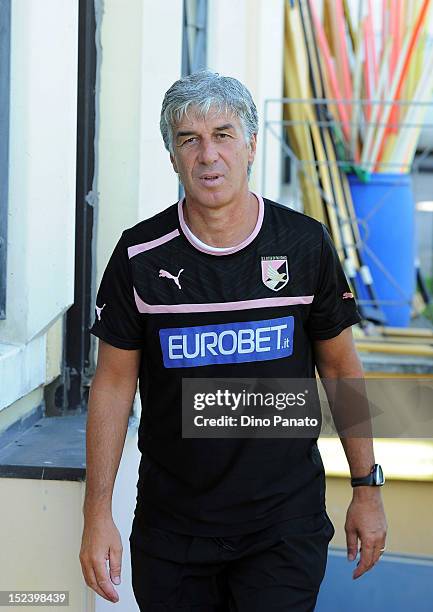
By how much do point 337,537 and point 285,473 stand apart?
1.47 m

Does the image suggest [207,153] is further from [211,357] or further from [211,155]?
[211,357]

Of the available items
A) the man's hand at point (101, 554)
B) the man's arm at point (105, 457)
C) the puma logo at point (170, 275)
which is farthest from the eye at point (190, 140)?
the man's hand at point (101, 554)

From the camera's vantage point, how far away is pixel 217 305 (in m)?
1.84

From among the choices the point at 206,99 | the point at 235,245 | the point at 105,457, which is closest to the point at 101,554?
the point at 105,457

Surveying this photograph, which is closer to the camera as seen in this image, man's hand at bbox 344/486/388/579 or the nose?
the nose

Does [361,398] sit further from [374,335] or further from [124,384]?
[374,335]

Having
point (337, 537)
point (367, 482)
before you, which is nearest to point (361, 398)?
point (367, 482)

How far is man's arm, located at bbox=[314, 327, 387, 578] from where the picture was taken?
78.5 inches

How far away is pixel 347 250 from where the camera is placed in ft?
22.0

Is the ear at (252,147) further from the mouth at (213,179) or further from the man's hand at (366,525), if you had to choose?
the man's hand at (366,525)

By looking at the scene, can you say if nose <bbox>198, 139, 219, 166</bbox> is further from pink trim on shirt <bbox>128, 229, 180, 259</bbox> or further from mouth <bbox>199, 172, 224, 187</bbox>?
pink trim on shirt <bbox>128, 229, 180, 259</bbox>

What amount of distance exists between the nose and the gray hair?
0.06 metres

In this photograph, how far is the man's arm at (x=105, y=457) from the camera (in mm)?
1887

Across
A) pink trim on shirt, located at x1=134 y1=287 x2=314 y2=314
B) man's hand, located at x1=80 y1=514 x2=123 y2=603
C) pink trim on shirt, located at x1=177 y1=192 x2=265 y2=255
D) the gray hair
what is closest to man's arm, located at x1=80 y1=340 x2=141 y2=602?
Result: man's hand, located at x1=80 y1=514 x2=123 y2=603
